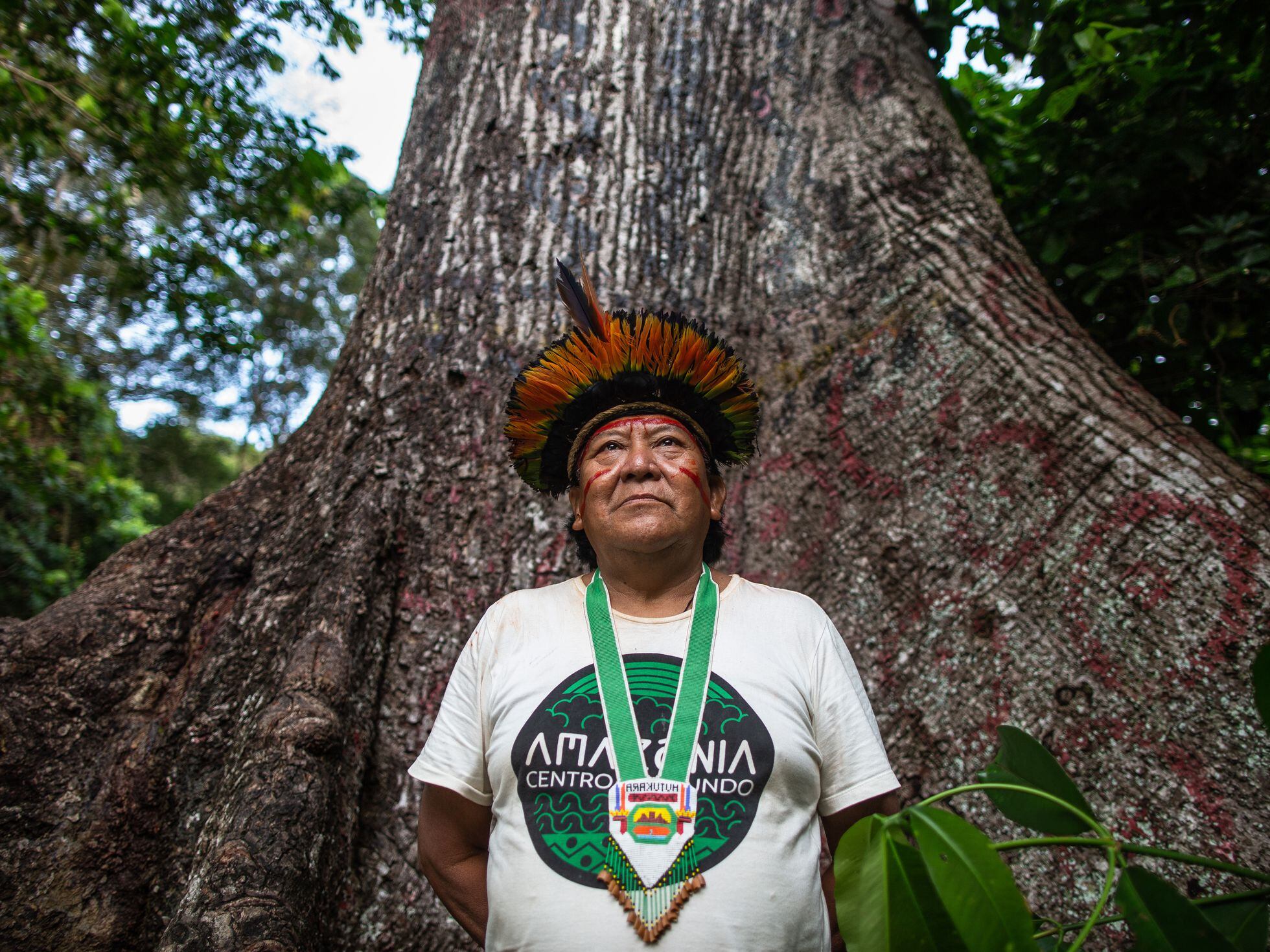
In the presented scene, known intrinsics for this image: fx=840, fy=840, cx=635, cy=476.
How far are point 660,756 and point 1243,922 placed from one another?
3.11 feet

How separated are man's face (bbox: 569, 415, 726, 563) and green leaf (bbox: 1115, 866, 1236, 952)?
97 centimetres

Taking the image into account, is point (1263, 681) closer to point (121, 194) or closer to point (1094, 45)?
point (1094, 45)

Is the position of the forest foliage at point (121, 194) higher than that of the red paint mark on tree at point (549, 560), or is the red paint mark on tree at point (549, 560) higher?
the forest foliage at point (121, 194)

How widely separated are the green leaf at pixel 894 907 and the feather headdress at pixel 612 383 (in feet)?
3.29

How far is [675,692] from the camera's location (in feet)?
5.36

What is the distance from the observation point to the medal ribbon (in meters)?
1.54

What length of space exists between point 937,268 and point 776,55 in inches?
59.5

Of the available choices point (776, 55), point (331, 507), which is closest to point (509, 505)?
point (331, 507)

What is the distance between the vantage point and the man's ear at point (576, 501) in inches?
77.4

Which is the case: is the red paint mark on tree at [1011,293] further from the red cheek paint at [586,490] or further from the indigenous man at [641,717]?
the red cheek paint at [586,490]

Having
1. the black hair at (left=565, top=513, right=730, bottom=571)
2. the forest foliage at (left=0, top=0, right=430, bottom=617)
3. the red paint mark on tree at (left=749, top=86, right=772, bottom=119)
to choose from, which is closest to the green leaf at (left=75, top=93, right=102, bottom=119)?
the forest foliage at (left=0, top=0, right=430, bottom=617)

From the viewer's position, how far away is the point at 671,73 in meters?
3.42

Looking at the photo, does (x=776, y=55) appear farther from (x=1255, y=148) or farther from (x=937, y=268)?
(x=1255, y=148)

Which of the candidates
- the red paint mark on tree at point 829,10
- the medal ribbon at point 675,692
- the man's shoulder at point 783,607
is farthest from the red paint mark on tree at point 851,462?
the red paint mark on tree at point 829,10
